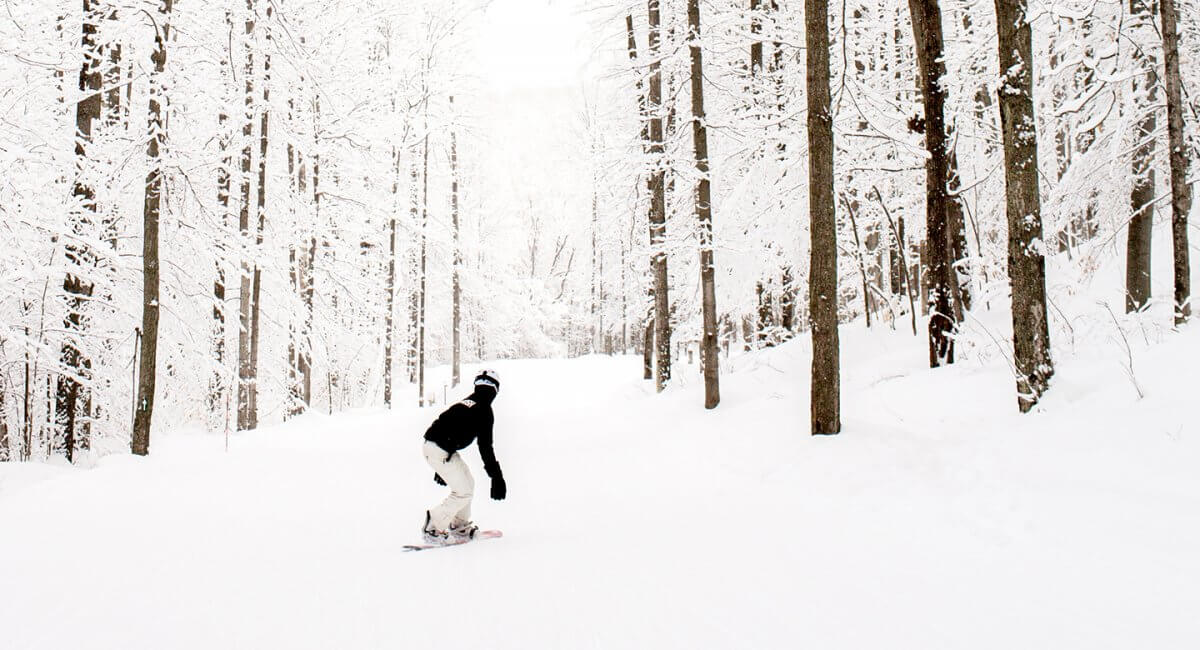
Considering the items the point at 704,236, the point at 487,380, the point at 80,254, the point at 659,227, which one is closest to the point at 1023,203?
the point at 487,380

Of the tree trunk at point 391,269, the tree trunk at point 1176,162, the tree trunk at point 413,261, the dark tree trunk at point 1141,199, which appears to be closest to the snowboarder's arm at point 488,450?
the tree trunk at point 1176,162

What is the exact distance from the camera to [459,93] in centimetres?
2509

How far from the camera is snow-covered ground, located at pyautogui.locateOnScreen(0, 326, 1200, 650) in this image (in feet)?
12.3

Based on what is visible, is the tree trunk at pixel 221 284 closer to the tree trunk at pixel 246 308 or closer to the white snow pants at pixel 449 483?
the tree trunk at pixel 246 308

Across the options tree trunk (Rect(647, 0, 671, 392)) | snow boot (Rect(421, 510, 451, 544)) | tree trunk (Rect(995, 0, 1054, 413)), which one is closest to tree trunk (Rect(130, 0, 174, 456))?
snow boot (Rect(421, 510, 451, 544))

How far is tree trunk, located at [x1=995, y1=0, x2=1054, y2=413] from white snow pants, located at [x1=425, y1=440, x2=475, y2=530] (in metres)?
5.52

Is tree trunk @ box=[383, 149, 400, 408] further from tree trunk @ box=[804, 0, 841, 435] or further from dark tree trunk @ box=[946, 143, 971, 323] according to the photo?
dark tree trunk @ box=[946, 143, 971, 323]

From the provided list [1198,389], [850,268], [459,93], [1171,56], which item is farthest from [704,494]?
[459,93]

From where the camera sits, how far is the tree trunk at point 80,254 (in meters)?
10.0

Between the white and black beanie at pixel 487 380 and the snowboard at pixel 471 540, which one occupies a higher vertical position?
the white and black beanie at pixel 487 380

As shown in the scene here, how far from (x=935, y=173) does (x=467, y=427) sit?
24.2 ft

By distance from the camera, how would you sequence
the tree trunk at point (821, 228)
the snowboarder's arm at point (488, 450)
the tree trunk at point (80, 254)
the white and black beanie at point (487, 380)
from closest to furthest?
1. the snowboarder's arm at point (488, 450)
2. the white and black beanie at point (487, 380)
3. the tree trunk at point (821, 228)
4. the tree trunk at point (80, 254)

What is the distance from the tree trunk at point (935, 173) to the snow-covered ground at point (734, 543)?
0.70m

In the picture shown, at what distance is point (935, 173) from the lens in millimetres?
9094
